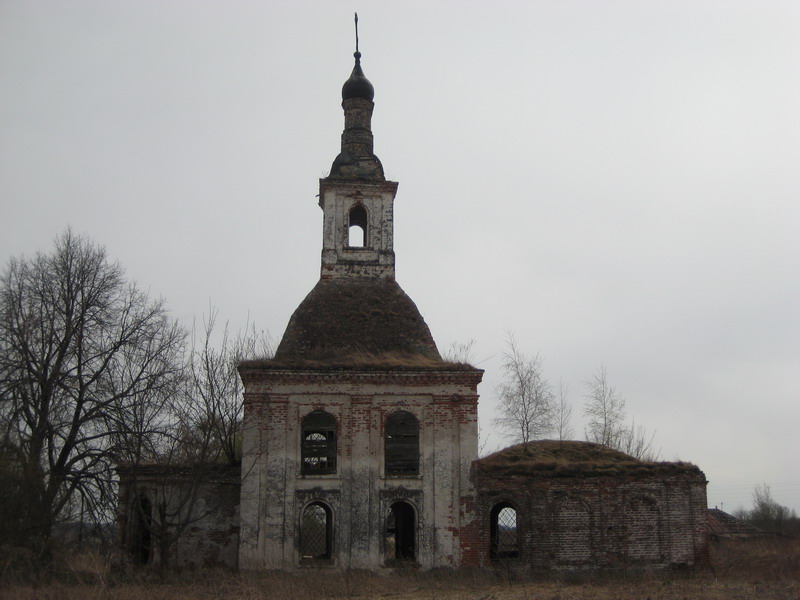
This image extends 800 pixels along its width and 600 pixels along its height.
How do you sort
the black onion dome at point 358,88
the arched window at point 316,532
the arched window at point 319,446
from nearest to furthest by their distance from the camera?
the arched window at point 319,446 < the arched window at point 316,532 < the black onion dome at point 358,88

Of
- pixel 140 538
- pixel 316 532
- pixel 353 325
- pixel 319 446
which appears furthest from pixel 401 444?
pixel 140 538

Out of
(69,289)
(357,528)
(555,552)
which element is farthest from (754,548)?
(69,289)

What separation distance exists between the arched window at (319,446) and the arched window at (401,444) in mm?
1332

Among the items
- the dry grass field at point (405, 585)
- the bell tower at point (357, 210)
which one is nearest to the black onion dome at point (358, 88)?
the bell tower at point (357, 210)

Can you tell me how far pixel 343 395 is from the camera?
1998cm

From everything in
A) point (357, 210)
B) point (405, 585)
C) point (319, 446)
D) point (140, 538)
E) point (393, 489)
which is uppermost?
point (357, 210)

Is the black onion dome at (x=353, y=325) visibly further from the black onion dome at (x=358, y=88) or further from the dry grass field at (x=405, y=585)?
the black onion dome at (x=358, y=88)

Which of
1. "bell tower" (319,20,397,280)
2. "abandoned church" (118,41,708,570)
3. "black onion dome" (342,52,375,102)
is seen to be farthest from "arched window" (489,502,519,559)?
"black onion dome" (342,52,375,102)

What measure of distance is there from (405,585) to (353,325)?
6.87m

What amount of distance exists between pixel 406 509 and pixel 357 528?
279cm

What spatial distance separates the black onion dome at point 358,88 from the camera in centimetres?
2547

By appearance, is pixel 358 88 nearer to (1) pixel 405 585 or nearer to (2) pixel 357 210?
(2) pixel 357 210

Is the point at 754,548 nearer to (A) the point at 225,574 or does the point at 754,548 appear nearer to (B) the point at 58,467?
(A) the point at 225,574

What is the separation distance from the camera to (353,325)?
21422 mm
